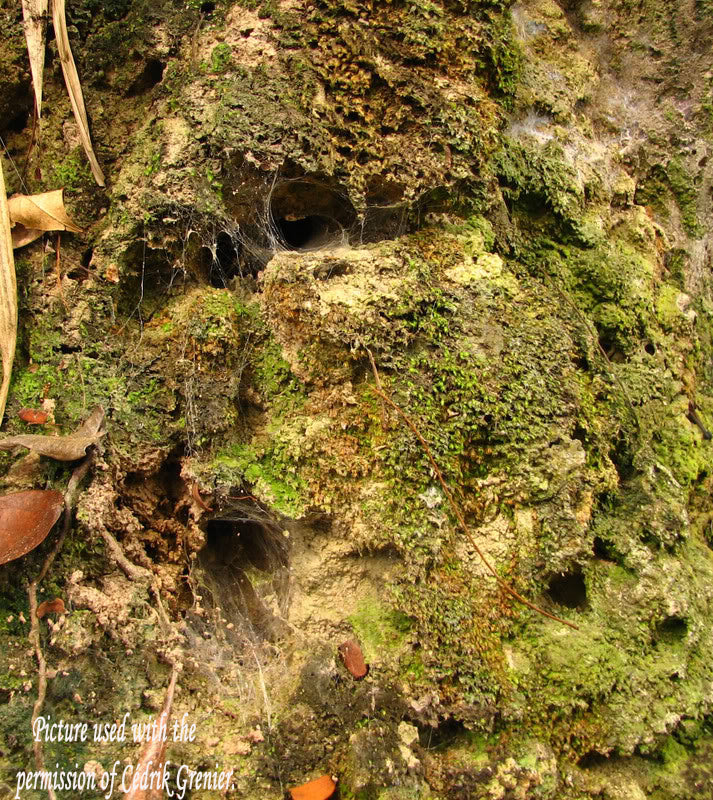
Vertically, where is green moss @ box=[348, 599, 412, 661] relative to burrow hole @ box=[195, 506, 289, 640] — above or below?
above

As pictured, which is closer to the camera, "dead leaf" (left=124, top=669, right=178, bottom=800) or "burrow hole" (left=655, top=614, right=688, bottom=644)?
"dead leaf" (left=124, top=669, right=178, bottom=800)

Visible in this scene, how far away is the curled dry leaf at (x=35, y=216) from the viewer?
2.44 meters

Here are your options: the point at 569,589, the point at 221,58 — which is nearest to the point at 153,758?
the point at 569,589

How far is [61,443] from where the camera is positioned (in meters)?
2.14

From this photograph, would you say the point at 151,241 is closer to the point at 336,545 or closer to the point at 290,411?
the point at 290,411

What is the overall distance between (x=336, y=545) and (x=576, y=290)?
5.90 ft

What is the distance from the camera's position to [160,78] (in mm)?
2660

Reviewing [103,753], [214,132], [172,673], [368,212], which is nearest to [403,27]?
[368,212]

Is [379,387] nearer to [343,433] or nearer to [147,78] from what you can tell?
[343,433]

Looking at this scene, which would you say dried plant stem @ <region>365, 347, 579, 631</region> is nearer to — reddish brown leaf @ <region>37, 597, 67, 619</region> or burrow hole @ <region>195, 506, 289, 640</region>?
burrow hole @ <region>195, 506, 289, 640</region>

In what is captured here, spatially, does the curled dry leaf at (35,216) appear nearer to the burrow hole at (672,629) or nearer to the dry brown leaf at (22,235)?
the dry brown leaf at (22,235)

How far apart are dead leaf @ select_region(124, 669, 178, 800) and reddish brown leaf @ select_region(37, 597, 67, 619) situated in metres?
0.50

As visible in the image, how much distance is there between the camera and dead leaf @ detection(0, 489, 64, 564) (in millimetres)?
1988

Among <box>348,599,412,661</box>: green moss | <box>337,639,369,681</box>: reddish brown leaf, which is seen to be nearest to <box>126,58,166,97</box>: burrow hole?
<box>348,599,412,661</box>: green moss
